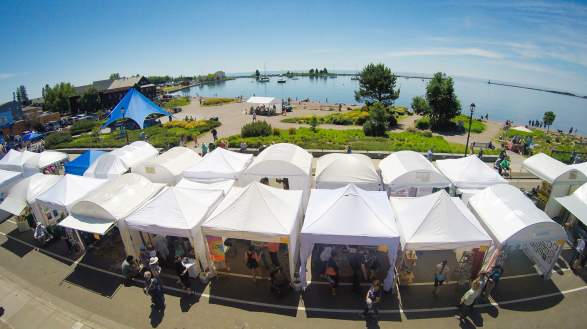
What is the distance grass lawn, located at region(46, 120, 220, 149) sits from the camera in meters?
25.0

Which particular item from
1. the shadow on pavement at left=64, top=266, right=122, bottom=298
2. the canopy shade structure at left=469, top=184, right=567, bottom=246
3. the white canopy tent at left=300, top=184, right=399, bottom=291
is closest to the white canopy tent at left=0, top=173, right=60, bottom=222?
the shadow on pavement at left=64, top=266, right=122, bottom=298

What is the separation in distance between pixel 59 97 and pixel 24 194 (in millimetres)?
56633

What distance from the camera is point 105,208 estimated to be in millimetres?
9422

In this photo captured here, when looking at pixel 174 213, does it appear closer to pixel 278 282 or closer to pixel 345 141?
pixel 278 282

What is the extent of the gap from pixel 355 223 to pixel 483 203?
5.09m

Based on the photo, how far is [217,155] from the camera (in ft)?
44.9

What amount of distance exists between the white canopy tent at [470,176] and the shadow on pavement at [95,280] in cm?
1334

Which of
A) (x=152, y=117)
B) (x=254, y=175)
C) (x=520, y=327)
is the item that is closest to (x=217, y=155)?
(x=254, y=175)

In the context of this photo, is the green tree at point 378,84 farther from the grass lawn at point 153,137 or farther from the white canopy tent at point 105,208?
the white canopy tent at point 105,208

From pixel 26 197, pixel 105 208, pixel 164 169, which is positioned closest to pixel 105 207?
pixel 105 208

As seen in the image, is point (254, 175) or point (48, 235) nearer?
point (48, 235)

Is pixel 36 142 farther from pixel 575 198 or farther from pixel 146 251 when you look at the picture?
pixel 575 198

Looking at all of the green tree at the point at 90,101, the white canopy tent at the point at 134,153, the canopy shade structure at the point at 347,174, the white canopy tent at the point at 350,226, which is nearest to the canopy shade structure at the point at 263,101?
the white canopy tent at the point at 134,153

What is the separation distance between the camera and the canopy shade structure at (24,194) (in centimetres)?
1174
